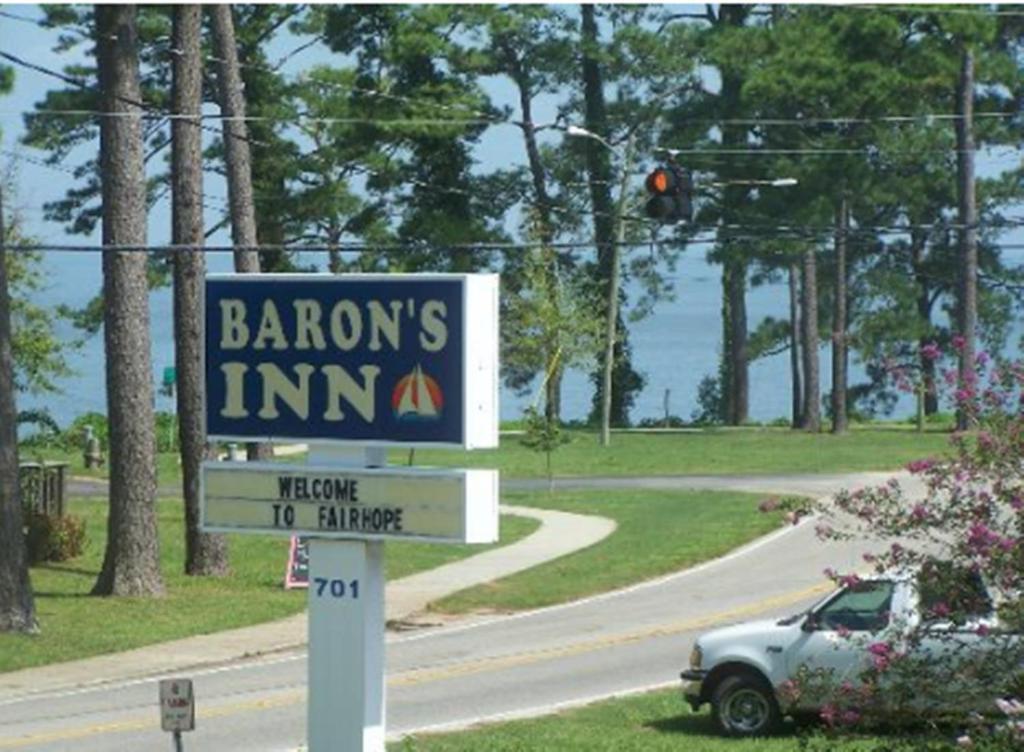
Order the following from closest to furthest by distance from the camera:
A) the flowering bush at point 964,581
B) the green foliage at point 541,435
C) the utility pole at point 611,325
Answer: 1. the flowering bush at point 964,581
2. the green foliage at point 541,435
3. the utility pole at point 611,325

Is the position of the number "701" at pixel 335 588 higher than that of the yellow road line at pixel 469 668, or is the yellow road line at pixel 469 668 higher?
the number "701" at pixel 335 588

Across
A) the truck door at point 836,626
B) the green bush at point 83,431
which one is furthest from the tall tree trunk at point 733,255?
the truck door at point 836,626

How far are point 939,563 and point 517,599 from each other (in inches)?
791

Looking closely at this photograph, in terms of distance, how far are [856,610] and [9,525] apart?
1240 centimetres

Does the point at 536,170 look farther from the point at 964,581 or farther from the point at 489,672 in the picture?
the point at 964,581

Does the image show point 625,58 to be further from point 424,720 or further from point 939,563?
point 939,563

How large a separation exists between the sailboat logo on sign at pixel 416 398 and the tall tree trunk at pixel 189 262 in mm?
Result: 19106

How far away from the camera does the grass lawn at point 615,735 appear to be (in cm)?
2038

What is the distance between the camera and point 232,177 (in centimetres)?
3669

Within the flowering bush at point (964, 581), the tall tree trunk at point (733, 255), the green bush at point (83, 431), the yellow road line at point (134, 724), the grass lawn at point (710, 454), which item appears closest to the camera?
the flowering bush at point (964, 581)

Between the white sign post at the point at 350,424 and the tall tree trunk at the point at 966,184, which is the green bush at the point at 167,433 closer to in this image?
the tall tree trunk at the point at 966,184

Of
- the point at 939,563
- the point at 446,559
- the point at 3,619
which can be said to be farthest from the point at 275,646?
the point at 939,563

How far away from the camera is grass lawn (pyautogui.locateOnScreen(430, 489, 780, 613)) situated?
34.7 meters

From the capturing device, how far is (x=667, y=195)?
30844mm
